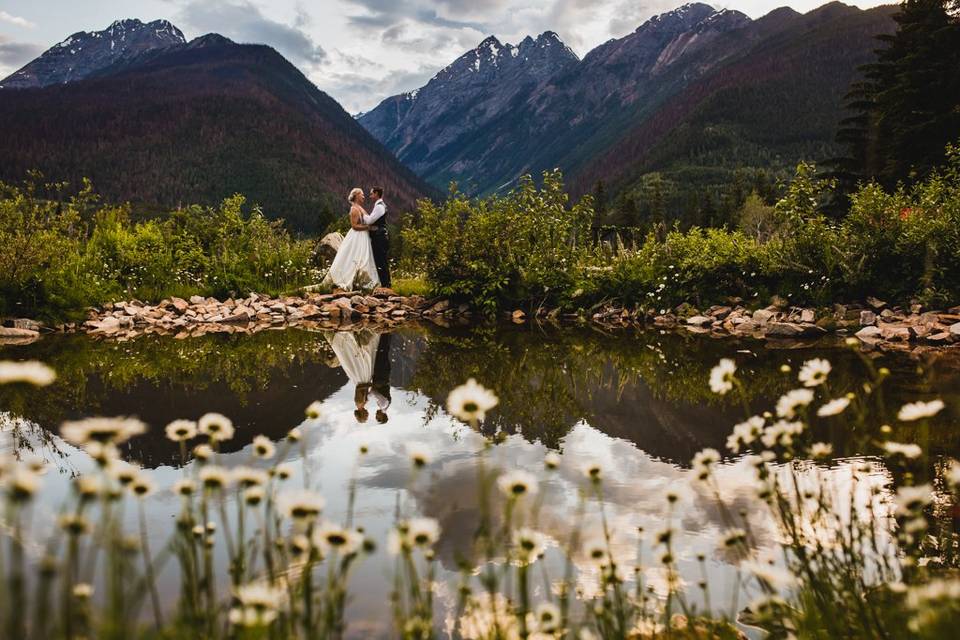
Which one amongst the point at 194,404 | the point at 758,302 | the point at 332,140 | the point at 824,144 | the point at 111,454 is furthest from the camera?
the point at 332,140

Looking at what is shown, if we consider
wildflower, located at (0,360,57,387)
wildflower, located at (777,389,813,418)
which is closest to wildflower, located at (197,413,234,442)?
wildflower, located at (0,360,57,387)

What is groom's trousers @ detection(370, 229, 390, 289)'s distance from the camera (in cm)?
1555

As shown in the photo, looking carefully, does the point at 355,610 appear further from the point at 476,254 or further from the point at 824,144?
the point at 824,144

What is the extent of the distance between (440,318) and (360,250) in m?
2.89

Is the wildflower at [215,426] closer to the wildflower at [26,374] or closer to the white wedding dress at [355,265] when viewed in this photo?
the wildflower at [26,374]

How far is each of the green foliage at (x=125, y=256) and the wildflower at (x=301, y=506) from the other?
39.4ft

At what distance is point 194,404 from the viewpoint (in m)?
5.91

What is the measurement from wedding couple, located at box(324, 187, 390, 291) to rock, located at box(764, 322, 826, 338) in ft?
28.4

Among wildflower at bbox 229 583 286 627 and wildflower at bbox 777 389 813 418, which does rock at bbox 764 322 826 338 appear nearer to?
wildflower at bbox 777 389 813 418

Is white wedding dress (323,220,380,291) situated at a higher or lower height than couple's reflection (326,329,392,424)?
higher

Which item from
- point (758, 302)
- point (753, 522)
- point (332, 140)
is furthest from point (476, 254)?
point (332, 140)

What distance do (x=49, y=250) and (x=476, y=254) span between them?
7662 mm

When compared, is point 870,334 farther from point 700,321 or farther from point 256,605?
point 256,605

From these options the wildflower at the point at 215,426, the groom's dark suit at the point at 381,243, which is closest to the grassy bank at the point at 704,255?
the groom's dark suit at the point at 381,243
